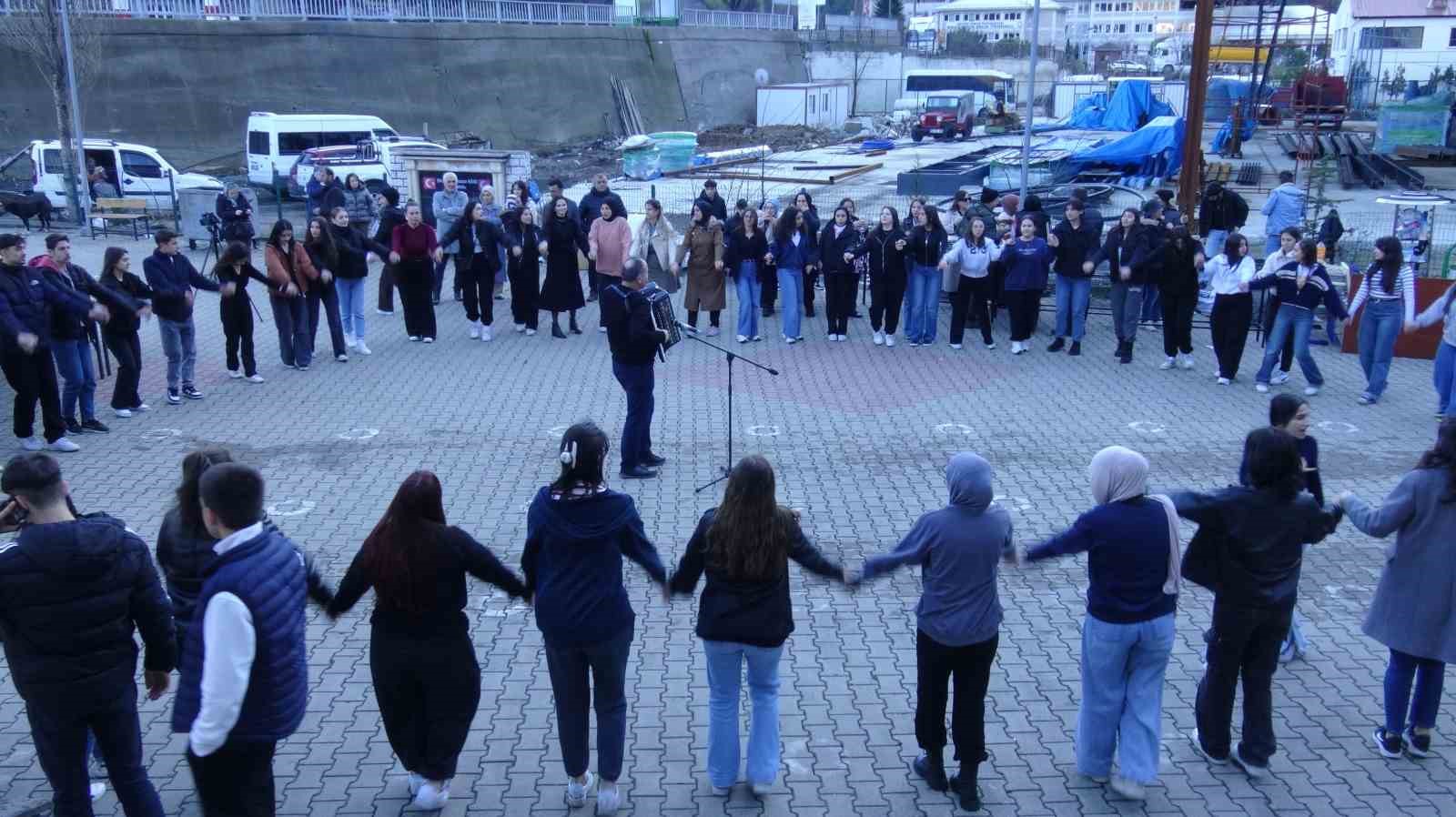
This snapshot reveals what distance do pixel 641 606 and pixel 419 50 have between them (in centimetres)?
3723

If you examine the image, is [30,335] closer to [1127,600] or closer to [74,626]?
[74,626]

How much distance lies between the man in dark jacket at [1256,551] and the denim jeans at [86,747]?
4.09 metres

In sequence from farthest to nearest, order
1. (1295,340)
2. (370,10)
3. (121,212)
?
(370,10) < (121,212) < (1295,340)

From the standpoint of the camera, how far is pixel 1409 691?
529 centimetres

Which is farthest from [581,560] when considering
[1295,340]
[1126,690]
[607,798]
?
[1295,340]

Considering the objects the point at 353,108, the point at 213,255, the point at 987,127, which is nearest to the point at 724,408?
the point at 213,255

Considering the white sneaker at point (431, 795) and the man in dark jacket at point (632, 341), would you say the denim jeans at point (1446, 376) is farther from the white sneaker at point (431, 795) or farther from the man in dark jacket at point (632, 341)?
the white sneaker at point (431, 795)

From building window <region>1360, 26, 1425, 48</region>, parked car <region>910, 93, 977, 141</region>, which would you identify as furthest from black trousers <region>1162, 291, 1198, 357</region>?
building window <region>1360, 26, 1425, 48</region>

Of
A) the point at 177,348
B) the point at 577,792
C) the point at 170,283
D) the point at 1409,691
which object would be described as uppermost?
the point at 170,283

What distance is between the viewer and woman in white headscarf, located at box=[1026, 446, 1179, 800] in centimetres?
468

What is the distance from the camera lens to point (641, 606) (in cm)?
712

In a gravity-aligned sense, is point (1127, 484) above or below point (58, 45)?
below

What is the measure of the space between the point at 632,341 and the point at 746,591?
4.34 meters

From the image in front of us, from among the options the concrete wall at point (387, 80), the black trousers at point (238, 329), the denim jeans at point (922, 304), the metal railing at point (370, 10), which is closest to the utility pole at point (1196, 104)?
the denim jeans at point (922, 304)
